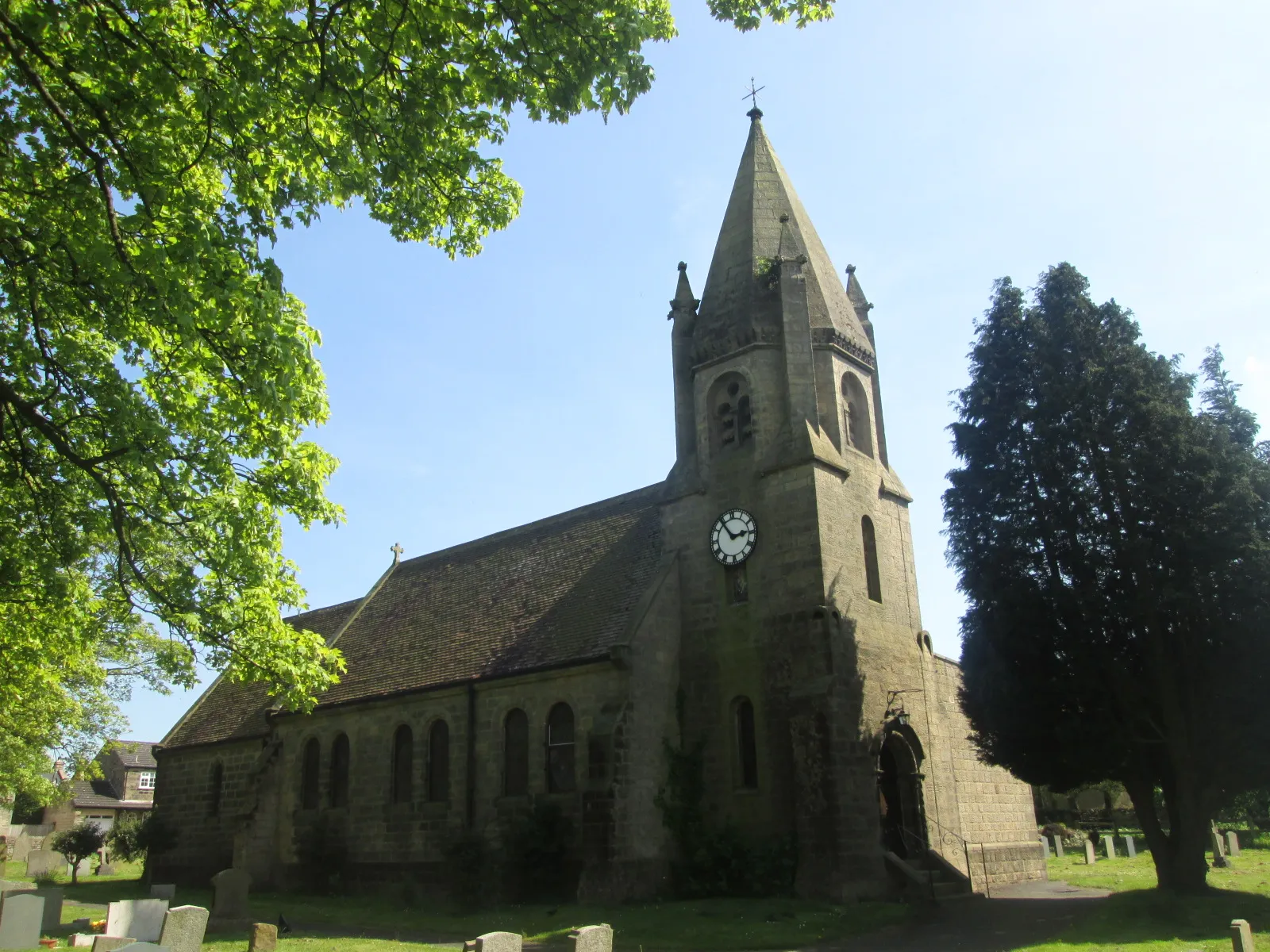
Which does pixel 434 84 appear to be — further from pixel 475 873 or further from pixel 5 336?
pixel 475 873

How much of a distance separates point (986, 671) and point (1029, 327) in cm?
811

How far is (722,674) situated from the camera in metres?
24.0

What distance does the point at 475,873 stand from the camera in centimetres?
2372

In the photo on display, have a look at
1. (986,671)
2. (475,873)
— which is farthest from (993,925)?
(475,873)

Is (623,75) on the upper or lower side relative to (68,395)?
upper

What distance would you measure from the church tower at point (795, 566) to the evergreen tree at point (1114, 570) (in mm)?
2481

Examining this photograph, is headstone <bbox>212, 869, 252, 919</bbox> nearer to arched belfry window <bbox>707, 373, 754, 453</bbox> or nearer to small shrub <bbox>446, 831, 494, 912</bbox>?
small shrub <bbox>446, 831, 494, 912</bbox>

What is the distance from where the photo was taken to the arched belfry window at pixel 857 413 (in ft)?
87.6

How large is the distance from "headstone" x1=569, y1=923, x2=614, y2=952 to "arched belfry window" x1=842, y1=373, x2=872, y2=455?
1643 cm

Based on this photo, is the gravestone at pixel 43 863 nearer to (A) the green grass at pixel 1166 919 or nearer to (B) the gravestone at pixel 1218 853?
(A) the green grass at pixel 1166 919

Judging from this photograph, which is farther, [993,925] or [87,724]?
[87,724]

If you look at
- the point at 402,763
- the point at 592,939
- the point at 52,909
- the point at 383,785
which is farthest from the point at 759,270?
the point at 52,909

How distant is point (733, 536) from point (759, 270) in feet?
24.4

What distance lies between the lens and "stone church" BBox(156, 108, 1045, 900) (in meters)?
22.0
